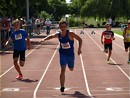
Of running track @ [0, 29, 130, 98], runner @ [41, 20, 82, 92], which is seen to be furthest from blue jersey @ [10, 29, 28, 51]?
runner @ [41, 20, 82, 92]

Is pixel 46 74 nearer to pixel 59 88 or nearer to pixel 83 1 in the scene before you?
pixel 59 88

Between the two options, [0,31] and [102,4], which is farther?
[102,4]

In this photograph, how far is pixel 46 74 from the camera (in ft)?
44.5

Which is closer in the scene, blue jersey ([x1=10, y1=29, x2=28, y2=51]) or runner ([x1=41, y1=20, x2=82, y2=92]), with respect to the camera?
runner ([x1=41, y1=20, x2=82, y2=92])

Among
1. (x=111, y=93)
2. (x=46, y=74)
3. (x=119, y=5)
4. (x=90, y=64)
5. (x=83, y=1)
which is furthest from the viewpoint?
(x=83, y=1)

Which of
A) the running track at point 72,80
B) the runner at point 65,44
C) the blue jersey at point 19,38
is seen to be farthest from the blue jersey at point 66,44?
the blue jersey at point 19,38

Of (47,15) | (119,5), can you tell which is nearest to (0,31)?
(119,5)

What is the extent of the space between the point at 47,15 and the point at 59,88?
88.6 m

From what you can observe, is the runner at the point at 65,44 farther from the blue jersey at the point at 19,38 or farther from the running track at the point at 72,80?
the blue jersey at the point at 19,38

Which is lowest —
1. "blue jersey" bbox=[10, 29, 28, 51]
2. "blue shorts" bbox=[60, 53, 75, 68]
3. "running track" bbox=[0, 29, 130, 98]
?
"running track" bbox=[0, 29, 130, 98]

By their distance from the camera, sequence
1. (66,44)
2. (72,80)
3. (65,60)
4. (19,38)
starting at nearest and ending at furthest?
(66,44) → (65,60) → (72,80) → (19,38)

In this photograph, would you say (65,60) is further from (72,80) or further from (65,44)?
(72,80)

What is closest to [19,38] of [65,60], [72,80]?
[72,80]

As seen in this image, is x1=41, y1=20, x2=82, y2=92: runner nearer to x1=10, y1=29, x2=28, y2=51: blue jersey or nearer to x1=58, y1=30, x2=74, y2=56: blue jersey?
x1=58, y1=30, x2=74, y2=56: blue jersey
